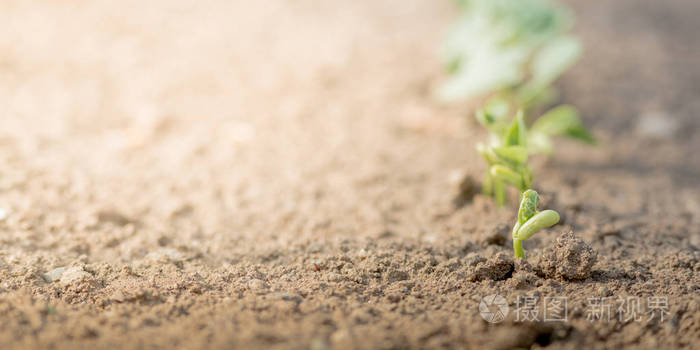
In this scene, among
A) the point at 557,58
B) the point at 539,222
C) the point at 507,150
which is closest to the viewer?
the point at 539,222

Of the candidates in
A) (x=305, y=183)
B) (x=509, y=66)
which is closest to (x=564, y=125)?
(x=509, y=66)

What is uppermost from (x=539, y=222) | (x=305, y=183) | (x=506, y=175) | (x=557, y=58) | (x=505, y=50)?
(x=505, y=50)

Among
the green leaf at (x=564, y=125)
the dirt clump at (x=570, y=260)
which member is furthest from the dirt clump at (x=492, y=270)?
the green leaf at (x=564, y=125)

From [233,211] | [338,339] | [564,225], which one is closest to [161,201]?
[233,211]

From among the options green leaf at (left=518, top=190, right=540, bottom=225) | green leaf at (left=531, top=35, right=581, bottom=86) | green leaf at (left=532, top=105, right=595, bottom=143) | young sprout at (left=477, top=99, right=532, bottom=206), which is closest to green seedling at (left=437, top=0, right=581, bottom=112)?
green leaf at (left=531, top=35, right=581, bottom=86)

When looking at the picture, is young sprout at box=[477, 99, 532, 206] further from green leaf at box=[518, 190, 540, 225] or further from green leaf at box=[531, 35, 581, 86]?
green leaf at box=[531, 35, 581, 86]

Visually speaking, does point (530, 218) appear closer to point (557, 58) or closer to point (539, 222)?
point (539, 222)

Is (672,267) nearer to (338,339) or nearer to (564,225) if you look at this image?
(564,225)
